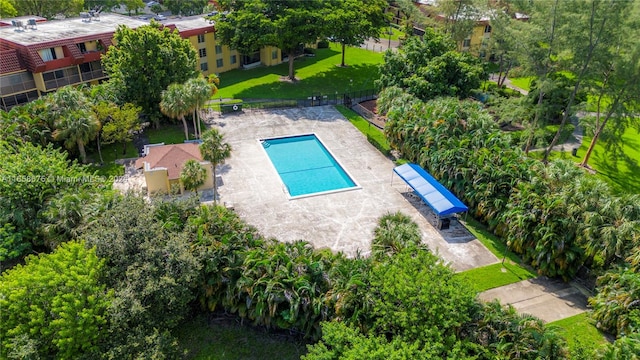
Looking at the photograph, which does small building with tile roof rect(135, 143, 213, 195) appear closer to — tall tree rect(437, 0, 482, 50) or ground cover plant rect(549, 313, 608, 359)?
ground cover plant rect(549, 313, 608, 359)

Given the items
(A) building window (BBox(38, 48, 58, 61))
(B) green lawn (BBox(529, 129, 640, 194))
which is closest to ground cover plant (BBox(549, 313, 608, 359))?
(B) green lawn (BBox(529, 129, 640, 194))

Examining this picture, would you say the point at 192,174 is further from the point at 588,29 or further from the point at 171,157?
the point at 588,29

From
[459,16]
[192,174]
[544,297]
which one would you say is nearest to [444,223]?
[544,297]

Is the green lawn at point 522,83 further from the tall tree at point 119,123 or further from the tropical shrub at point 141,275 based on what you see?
the tropical shrub at point 141,275

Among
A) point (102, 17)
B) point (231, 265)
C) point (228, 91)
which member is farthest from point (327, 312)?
point (102, 17)

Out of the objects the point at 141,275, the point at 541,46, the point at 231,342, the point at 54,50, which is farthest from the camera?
the point at 54,50
